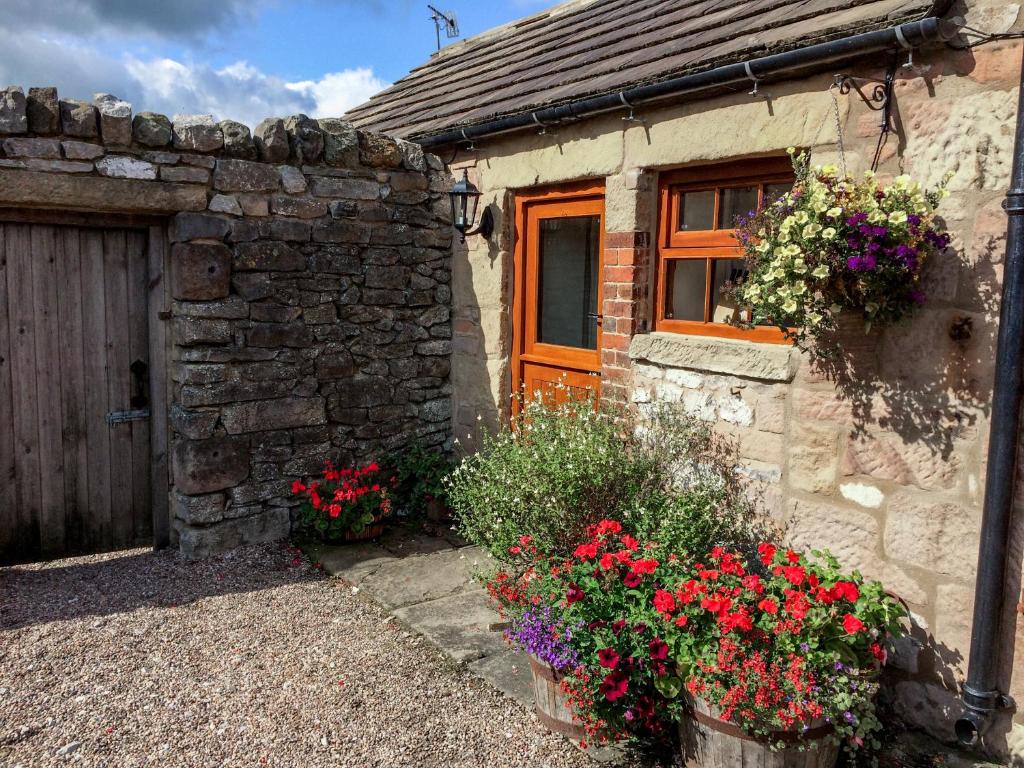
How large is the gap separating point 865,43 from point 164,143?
3.85 metres

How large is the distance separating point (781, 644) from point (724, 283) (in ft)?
6.84

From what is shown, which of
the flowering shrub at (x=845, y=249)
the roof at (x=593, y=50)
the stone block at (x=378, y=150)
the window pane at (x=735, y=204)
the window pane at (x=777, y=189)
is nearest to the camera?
the flowering shrub at (x=845, y=249)

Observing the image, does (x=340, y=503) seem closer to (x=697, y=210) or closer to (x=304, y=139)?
(x=304, y=139)

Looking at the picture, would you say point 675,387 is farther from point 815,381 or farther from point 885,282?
point 885,282

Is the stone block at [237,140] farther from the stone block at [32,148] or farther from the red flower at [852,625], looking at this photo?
the red flower at [852,625]

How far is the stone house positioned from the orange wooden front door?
0.02 meters

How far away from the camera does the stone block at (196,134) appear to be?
4.82 m

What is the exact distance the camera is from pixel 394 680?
3.70 m

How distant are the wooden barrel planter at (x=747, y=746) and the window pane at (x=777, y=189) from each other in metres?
2.40

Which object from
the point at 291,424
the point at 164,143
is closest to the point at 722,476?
the point at 291,424

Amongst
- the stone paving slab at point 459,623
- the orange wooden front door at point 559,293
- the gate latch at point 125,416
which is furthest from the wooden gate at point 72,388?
the orange wooden front door at point 559,293

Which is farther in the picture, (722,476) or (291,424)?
(291,424)

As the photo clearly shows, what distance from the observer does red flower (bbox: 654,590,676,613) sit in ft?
9.72

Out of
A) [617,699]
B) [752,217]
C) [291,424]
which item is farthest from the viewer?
[291,424]
